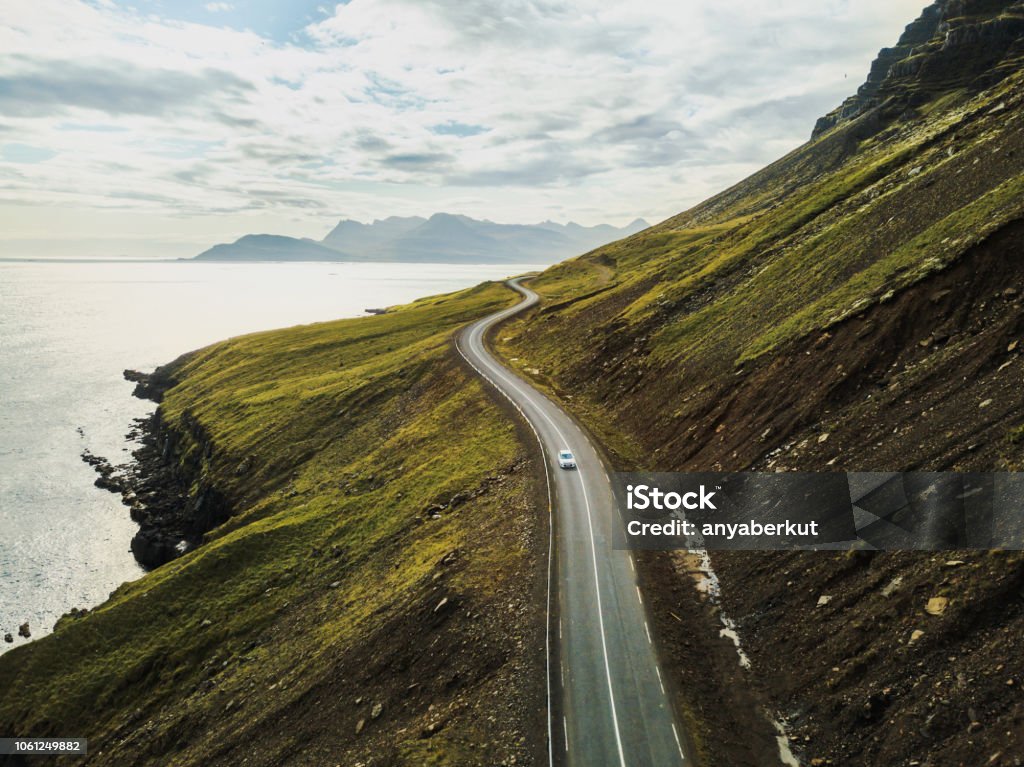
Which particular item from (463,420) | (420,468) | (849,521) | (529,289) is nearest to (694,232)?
(529,289)

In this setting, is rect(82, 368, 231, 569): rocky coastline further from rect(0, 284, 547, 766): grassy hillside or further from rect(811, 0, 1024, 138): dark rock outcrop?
rect(811, 0, 1024, 138): dark rock outcrop

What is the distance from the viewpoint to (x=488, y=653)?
2822cm

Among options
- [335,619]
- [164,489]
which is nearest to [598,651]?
[335,619]

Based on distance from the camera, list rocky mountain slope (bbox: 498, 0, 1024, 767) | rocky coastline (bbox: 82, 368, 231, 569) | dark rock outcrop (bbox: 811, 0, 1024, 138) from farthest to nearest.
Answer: dark rock outcrop (bbox: 811, 0, 1024, 138)
rocky coastline (bbox: 82, 368, 231, 569)
rocky mountain slope (bbox: 498, 0, 1024, 767)

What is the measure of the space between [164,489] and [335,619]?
53.7m

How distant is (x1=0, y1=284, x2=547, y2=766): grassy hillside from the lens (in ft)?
89.9

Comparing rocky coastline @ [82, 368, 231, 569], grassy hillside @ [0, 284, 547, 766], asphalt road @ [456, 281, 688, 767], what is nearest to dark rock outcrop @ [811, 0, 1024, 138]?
grassy hillside @ [0, 284, 547, 766]

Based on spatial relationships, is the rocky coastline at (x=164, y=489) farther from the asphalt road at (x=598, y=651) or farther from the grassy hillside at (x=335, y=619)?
the asphalt road at (x=598, y=651)

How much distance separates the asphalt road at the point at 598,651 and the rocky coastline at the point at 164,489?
46555mm

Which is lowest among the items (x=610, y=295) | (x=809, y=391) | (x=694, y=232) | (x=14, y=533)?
(x=14, y=533)

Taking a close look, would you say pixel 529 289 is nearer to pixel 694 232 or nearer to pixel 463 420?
pixel 694 232

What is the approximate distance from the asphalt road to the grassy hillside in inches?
55.4

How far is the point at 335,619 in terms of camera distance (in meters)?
39.0

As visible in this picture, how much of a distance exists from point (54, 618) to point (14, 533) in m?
20.0
